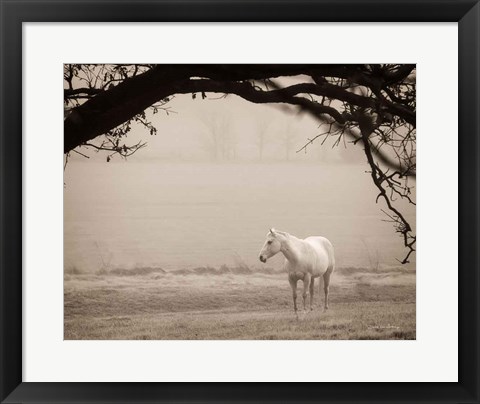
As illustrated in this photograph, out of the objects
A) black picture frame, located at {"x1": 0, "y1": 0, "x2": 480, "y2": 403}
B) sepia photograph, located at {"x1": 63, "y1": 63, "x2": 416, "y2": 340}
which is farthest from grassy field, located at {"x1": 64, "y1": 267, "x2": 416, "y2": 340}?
black picture frame, located at {"x1": 0, "y1": 0, "x2": 480, "y2": 403}

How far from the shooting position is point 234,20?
99.1 inches

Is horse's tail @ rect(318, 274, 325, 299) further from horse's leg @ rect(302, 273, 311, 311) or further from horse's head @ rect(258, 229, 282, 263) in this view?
horse's head @ rect(258, 229, 282, 263)

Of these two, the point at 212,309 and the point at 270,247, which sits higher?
the point at 270,247

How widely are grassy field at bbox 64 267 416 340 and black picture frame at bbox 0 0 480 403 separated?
0.55ft

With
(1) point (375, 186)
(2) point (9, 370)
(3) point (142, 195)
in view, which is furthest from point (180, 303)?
(1) point (375, 186)

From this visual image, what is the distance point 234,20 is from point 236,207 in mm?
621

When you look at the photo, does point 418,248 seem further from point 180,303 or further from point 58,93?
point 58,93

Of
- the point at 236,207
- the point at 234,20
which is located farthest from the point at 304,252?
the point at 234,20

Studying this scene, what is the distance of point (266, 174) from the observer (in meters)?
2.59

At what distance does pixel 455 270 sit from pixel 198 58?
1108 millimetres

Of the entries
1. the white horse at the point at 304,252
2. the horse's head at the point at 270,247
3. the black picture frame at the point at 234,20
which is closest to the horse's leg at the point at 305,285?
the white horse at the point at 304,252

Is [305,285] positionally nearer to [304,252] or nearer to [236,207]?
[304,252]

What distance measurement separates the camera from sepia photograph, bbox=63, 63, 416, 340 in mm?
2572

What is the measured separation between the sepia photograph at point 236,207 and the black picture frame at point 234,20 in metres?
0.16
